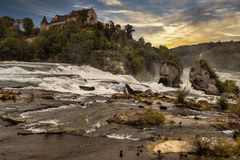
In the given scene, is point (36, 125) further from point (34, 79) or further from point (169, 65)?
point (169, 65)

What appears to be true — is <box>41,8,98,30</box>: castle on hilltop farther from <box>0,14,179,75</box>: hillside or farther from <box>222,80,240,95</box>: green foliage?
<box>222,80,240,95</box>: green foliage

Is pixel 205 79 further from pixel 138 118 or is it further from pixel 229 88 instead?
pixel 138 118

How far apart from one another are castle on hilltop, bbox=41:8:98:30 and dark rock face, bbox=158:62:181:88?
79.2 metres

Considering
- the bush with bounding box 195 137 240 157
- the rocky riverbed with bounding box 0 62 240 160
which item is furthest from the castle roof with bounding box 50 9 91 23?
the bush with bounding box 195 137 240 157

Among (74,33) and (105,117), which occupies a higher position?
(74,33)

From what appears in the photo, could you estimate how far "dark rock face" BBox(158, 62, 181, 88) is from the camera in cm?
8446

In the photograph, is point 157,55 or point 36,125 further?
point 157,55

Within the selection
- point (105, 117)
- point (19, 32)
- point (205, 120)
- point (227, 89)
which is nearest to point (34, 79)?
point (105, 117)

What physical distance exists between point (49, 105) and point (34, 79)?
23.3 m

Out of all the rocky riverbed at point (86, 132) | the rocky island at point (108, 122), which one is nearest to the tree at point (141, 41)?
the rocky island at point (108, 122)

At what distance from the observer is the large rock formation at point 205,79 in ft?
237

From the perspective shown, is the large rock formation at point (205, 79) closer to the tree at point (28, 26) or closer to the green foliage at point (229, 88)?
the green foliage at point (229, 88)

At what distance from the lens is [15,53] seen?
Result: 122375mm

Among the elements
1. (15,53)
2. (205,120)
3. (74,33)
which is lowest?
(205,120)
